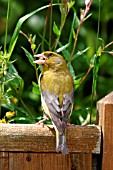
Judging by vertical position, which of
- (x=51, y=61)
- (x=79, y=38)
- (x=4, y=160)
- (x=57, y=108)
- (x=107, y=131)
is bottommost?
(x=4, y=160)

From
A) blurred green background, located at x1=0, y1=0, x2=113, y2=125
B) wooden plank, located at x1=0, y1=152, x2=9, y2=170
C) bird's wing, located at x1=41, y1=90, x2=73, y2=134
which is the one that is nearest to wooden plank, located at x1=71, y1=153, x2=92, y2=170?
bird's wing, located at x1=41, y1=90, x2=73, y2=134

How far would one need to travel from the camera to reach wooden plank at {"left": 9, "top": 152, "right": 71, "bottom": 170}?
3.07 m

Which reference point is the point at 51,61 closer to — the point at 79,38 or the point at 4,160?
the point at 4,160

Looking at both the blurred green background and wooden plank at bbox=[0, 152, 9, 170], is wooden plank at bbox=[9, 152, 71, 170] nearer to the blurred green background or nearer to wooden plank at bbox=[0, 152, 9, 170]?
wooden plank at bbox=[0, 152, 9, 170]

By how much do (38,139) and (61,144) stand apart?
0.46ft

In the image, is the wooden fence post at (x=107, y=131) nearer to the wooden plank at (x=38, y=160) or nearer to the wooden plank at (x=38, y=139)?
the wooden plank at (x=38, y=139)

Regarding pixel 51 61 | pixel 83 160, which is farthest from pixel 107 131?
pixel 51 61

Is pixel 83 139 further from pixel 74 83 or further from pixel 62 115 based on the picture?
pixel 74 83

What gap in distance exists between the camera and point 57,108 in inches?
133

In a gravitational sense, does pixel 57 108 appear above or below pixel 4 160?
above

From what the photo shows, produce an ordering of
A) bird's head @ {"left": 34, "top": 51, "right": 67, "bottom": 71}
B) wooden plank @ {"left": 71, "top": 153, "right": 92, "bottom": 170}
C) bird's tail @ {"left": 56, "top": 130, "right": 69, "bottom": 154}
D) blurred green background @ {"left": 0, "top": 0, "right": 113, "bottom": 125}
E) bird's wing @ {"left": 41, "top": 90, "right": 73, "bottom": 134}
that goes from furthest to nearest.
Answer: blurred green background @ {"left": 0, "top": 0, "right": 113, "bottom": 125} → bird's head @ {"left": 34, "top": 51, "right": 67, "bottom": 71} → bird's wing @ {"left": 41, "top": 90, "right": 73, "bottom": 134} → wooden plank @ {"left": 71, "top": 153, "right": 92, "bottom": 170} → bird's tail @ {"left": 56, "top": 130, "right": 69, "bottom": 154}

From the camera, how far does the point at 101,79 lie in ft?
17.3

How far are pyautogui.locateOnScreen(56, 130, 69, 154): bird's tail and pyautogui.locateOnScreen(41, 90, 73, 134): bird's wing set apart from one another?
0.11m

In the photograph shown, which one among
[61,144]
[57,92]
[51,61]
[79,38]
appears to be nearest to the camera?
[61,144]
